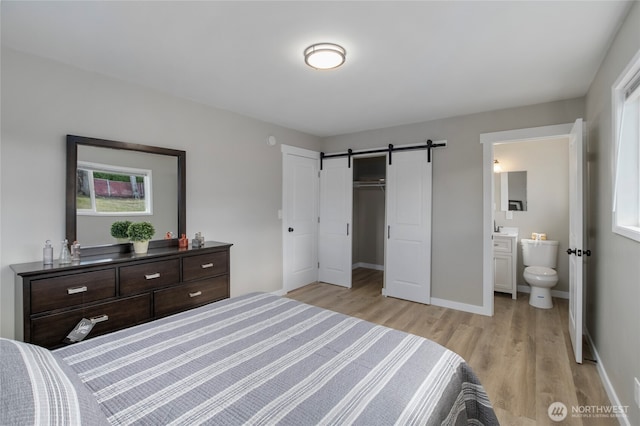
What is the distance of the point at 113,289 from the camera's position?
7.36 feet

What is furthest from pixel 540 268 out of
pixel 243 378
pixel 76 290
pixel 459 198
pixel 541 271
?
pixel 76 290

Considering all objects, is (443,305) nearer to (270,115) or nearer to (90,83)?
(270,115)

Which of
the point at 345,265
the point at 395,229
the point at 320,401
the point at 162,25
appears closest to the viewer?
the point at 320,401

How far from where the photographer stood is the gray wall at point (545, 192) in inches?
164

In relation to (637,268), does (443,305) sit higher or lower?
lower

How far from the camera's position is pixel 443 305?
3.84 meters

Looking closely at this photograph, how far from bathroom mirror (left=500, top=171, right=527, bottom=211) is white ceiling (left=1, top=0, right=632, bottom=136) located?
5.35 ft

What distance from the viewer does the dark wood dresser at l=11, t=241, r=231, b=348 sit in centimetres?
191

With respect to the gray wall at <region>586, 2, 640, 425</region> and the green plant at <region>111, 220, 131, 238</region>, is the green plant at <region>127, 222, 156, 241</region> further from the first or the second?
the gray wall at <region>586, 2, 640, 425</region>

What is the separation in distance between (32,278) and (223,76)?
6.65 feet

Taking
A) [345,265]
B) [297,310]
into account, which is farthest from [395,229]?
[297,310]

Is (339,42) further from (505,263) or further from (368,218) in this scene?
(368,218)

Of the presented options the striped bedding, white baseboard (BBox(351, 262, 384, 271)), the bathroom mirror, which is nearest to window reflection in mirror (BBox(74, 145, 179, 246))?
the striped bedding

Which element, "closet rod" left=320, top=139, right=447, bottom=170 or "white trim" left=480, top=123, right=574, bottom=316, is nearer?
"white trim" left=480, top=123, right=574, bottom=316
